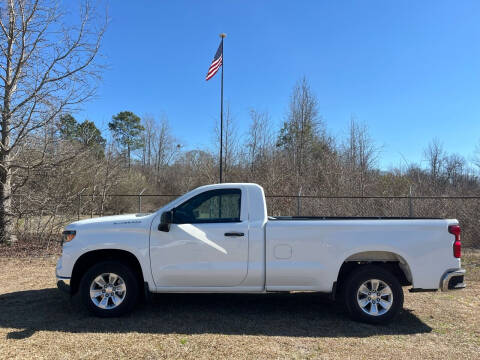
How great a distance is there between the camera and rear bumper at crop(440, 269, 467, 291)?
14.2 ft

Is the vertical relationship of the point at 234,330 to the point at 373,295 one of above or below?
below

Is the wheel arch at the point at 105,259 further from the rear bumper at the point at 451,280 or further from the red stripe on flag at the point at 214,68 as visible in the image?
the red stripe on flag at the point at 214,68

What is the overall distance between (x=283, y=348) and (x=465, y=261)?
751cm

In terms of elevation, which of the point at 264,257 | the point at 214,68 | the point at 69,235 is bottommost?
the point at 264,257

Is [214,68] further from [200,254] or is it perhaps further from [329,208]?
[200,254]

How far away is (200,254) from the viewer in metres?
4.48

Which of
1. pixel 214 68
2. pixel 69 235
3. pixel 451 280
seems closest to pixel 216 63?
pixel 214 68

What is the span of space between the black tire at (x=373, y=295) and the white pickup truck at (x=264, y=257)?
0.04 ft

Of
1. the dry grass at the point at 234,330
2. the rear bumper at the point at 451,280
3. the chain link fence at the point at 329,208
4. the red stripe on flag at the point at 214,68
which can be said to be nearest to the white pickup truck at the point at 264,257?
the rear bumper at the point at 451,280

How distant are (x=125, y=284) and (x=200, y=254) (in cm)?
112

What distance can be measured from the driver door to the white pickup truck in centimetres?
1

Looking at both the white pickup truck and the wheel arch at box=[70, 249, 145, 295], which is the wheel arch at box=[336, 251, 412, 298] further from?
the wheel arch at box=[70, 249, 145, 295]

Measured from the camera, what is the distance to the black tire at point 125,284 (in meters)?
4.51

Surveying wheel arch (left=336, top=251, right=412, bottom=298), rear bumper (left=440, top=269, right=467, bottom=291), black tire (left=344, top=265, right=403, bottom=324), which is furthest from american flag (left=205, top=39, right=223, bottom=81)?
rear bumper (left=440, top=269, right=467, bottom=291)
